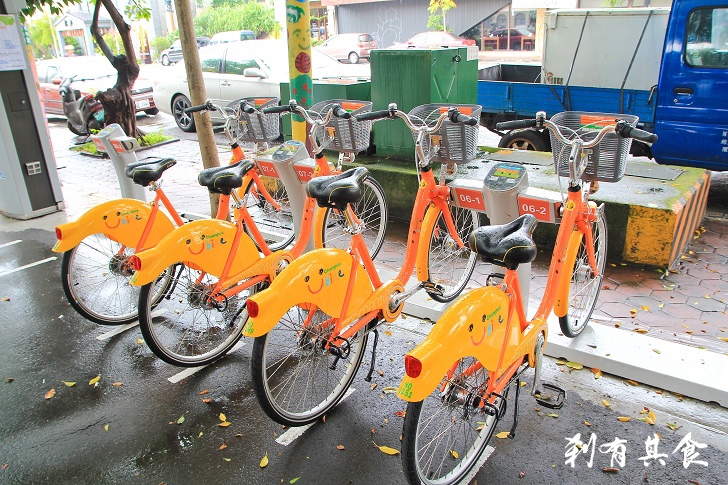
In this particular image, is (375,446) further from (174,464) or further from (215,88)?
(215,88)

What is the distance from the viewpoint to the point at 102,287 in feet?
15.0

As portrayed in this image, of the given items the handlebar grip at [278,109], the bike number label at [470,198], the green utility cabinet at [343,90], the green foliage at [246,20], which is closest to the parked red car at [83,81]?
the green utility cabinet at [343,90]

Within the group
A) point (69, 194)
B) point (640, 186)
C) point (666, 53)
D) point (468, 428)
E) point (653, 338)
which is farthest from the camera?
point (69, 194)

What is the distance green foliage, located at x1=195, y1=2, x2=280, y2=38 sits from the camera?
3145 cm

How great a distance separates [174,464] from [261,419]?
53 centimetres

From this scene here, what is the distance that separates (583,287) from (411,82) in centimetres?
308

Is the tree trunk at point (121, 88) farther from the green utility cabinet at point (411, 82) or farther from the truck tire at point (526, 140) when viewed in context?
the truck tire at point (526, 140)

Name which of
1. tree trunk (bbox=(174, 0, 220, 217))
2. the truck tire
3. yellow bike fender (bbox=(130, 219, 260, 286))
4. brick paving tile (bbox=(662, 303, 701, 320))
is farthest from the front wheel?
the truck tire

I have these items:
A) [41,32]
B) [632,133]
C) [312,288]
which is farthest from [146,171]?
[41,32]

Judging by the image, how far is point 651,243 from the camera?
15.8 feet

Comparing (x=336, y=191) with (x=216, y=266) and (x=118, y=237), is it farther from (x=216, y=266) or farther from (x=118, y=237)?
(x=118, y=237)

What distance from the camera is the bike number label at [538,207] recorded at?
11.5 ft

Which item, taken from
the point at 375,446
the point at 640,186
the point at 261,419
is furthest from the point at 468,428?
the point at 640,186

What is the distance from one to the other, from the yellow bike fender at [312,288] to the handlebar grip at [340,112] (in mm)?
1464
